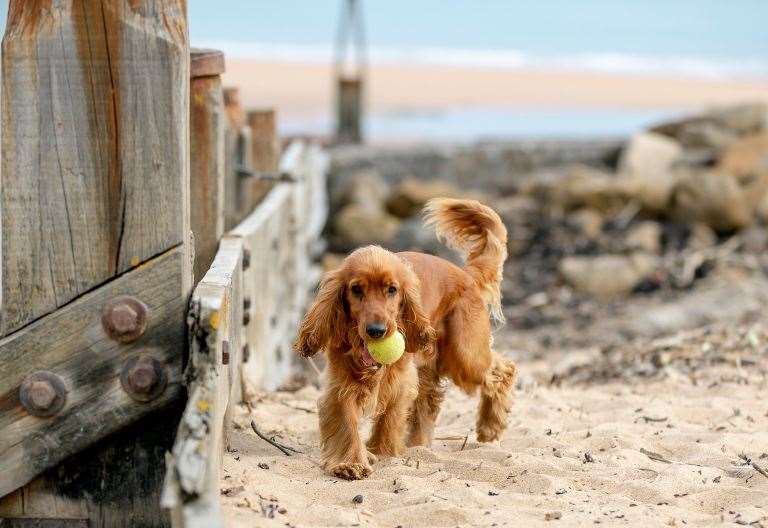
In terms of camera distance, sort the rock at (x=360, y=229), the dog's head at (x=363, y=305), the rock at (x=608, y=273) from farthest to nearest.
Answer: the rock at (x=360, y=229) → the rock at (x=608, y=273) → the dog's head at (x=363, y=305)

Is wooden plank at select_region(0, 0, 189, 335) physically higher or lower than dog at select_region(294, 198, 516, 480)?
higher

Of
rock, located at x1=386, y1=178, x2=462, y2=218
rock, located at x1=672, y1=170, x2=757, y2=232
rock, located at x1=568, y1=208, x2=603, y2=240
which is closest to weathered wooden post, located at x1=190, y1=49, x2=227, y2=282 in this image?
rock, located at x1=568, y1=208, x2=603, y2=240

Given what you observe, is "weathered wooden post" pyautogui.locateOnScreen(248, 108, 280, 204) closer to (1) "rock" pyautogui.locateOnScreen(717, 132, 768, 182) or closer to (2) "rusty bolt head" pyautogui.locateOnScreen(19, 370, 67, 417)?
(2) "rusty bolt head" pyautogui.locateOnScreen(19, 370, 67, 417)

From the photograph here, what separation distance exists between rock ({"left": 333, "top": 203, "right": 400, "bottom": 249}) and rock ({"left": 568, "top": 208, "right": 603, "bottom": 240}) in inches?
85.0

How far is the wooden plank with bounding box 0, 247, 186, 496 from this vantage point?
3559 millimetres

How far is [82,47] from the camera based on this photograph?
3.48 metres

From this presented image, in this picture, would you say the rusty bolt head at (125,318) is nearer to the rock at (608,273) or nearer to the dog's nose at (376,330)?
the dog's nose at (376,330)

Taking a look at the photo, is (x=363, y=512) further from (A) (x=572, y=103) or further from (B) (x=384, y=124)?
(A) (x=572, y=103)

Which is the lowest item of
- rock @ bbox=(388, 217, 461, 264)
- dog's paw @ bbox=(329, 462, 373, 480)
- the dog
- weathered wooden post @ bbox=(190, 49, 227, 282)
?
rock @ bbox=(388, 217, 461, 264)

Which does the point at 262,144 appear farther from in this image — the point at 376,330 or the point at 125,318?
the point at 125,318

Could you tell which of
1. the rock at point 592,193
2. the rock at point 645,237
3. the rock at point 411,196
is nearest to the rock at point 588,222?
the rock at point 592,193

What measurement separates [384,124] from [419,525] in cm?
2426

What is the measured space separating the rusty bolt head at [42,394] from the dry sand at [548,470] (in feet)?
2.25

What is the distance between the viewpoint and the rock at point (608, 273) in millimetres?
11414
